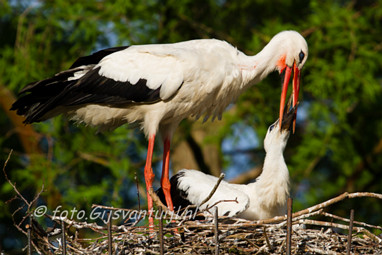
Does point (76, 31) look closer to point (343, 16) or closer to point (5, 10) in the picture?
point (5, 10)

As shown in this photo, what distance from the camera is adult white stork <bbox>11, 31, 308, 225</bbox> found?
531 cm

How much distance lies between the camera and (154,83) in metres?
5.32

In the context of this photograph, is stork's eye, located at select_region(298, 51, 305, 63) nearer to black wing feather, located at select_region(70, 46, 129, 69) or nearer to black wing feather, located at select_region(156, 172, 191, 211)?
black wing feather, located at select_region(156, 172, 191, 211)

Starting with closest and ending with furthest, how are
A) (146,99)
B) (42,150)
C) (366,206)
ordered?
(146,99), (42,150), (366,206)

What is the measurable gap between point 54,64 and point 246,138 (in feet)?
9.01

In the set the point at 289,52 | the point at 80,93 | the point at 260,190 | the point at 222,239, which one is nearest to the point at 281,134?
the point at 260,190

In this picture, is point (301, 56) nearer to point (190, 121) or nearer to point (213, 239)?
point (213, 239)

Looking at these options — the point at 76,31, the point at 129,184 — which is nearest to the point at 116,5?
the point at 76,31

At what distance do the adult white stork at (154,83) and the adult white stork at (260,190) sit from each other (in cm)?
22

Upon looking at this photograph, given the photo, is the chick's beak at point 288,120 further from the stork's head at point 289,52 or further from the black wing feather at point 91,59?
the black wing feather at point 91,59

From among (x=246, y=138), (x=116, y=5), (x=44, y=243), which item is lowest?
(x=44, y=243)

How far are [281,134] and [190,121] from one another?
414 centimetres

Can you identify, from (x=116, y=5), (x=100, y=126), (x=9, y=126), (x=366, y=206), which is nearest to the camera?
(x=100, y=126)

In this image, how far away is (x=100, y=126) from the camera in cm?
579
